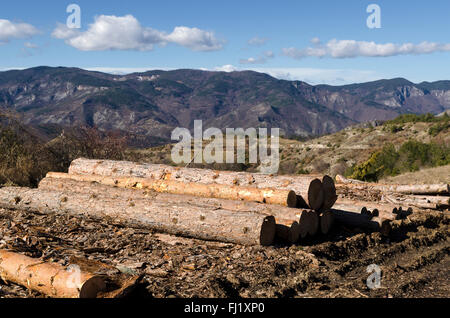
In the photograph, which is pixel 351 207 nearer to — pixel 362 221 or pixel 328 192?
pixel 362 221

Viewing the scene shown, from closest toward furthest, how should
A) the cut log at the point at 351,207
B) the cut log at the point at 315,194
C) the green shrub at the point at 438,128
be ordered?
the cut log at the point at 315,194
the cut log at the point at 351,207
the green shrub at the point at 438,128

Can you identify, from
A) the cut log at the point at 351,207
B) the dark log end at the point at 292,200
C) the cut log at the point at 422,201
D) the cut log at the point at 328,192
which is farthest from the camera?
the cut log at the point at 422,201

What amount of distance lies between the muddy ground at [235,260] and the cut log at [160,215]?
0.50 ft

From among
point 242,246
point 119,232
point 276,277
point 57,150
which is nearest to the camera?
point 276,277

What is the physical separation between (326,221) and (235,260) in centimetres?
273

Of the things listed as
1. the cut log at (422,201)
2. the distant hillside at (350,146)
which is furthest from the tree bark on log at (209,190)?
the distant hillside at (350,146)

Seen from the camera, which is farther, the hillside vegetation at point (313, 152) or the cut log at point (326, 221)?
the hillside vegetation at point (313, 152)

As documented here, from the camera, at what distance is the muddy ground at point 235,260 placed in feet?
17.3

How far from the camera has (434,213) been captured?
408 inches

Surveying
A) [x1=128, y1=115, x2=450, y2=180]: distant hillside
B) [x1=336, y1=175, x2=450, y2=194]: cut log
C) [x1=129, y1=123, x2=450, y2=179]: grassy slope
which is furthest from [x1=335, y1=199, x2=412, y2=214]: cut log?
[x1=129, y1=123, x2=450, y2=179]: grassy slope

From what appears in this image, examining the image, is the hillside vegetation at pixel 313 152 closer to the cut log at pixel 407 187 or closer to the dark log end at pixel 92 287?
the cut log at pixel 407 187
